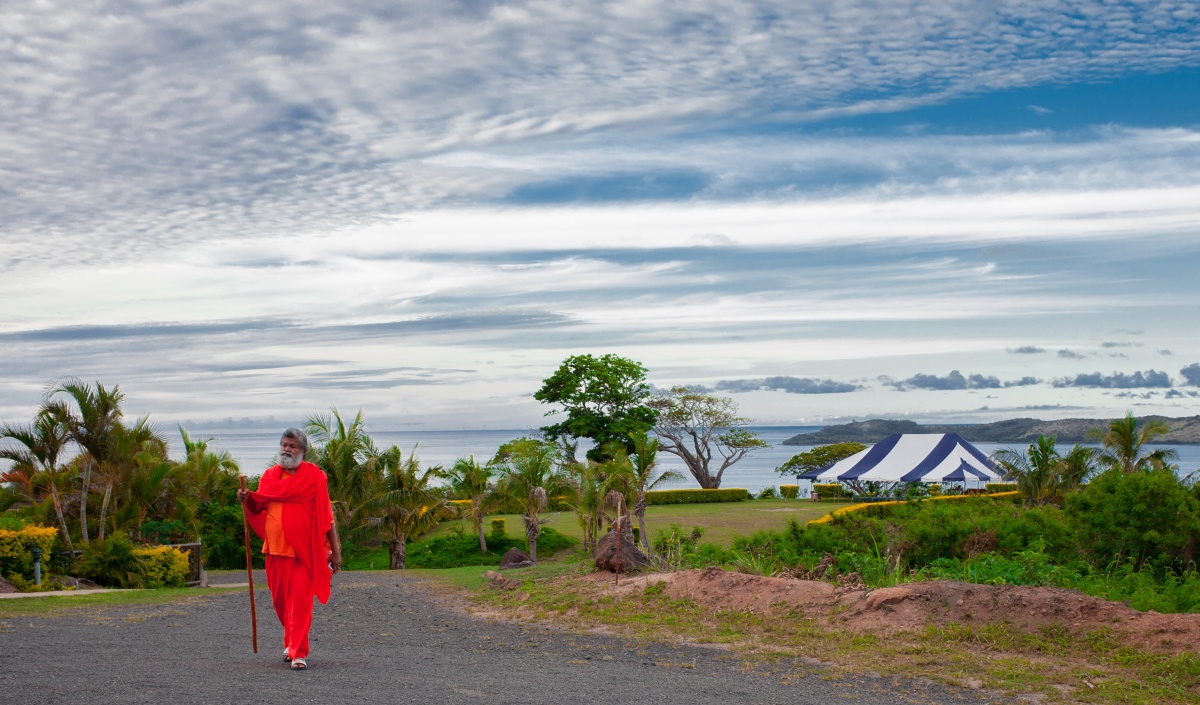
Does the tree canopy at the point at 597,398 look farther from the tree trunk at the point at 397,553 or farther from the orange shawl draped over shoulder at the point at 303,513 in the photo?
the orange shawl draped over shoulder at the point at 303,513

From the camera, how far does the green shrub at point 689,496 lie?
1755 inches

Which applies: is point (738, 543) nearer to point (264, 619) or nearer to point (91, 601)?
point (264, 619)

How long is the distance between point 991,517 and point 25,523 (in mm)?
15304

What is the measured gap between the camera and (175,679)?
6.89m

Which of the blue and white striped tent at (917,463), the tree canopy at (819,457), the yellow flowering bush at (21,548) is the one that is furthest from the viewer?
the tree canopy at (819,457)

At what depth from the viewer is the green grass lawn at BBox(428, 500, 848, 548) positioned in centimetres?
3131

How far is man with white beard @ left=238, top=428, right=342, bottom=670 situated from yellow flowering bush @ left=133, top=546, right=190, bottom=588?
11.2 metres

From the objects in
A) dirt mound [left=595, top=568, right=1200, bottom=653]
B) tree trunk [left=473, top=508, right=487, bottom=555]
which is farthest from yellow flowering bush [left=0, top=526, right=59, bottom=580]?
tree trunk [left=473, top=508, right=487, bottom=555]

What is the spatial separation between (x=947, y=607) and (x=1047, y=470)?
27.7 meters

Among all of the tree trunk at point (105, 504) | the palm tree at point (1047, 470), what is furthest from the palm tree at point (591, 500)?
the palm tree at point (1047, 470)

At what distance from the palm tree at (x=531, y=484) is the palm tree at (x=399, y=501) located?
8.90 feet

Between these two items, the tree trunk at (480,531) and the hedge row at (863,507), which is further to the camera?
the tree trunk at (480,531)

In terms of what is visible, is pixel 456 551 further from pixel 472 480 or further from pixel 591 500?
pixel 591 500

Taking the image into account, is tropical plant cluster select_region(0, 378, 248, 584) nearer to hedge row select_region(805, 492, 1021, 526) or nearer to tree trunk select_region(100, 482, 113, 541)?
tree trunk select_region(100, 482, 113, 541)
